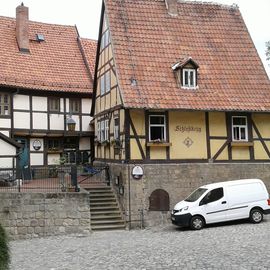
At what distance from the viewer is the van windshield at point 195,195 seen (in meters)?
18.8

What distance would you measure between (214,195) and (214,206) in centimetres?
44

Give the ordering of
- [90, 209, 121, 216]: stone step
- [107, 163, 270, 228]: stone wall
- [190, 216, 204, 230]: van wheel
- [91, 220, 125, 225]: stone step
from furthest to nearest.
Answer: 1. [90, 209, 121, 216]: stone step
2. [107, 163, 270, 228]: stone wall
3. [91, 220, 125, 225]: stone step
4. [190, 216, 204, 230]: van wheel

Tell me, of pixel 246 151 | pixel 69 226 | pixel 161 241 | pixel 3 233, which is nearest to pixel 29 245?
pixel 69 226

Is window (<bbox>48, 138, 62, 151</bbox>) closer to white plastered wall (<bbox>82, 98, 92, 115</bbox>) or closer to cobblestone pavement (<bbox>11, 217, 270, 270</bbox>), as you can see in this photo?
white plastered wall (<bbox>82, 98, 92, 115</bbox>)

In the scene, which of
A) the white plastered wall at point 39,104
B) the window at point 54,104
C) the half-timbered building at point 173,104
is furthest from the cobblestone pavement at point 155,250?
the window at point 54,104

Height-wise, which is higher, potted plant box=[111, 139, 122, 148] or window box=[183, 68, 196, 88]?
window box=[183, 68, 196, 88]

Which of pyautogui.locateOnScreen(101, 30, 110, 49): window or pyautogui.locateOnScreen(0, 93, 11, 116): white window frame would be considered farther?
pyautogui.locateOnScreen(0, 93, 11, 116): white window frame

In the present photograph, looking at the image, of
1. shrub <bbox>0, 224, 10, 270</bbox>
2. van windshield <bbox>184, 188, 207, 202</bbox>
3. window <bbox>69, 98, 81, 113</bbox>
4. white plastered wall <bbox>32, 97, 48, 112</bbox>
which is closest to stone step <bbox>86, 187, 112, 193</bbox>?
van windshield <bbox>184, 188, 207, 202</bbox>

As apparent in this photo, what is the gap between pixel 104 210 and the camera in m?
20.5

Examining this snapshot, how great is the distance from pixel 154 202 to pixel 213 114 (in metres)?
4.78

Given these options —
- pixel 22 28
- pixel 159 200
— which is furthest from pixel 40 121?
pixel 159 200

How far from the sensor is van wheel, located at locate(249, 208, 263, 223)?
62.1 feet

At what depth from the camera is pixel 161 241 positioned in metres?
16.1

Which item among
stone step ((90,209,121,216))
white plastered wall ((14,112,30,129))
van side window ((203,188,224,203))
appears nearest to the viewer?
van side window ((203,188,224,203))
